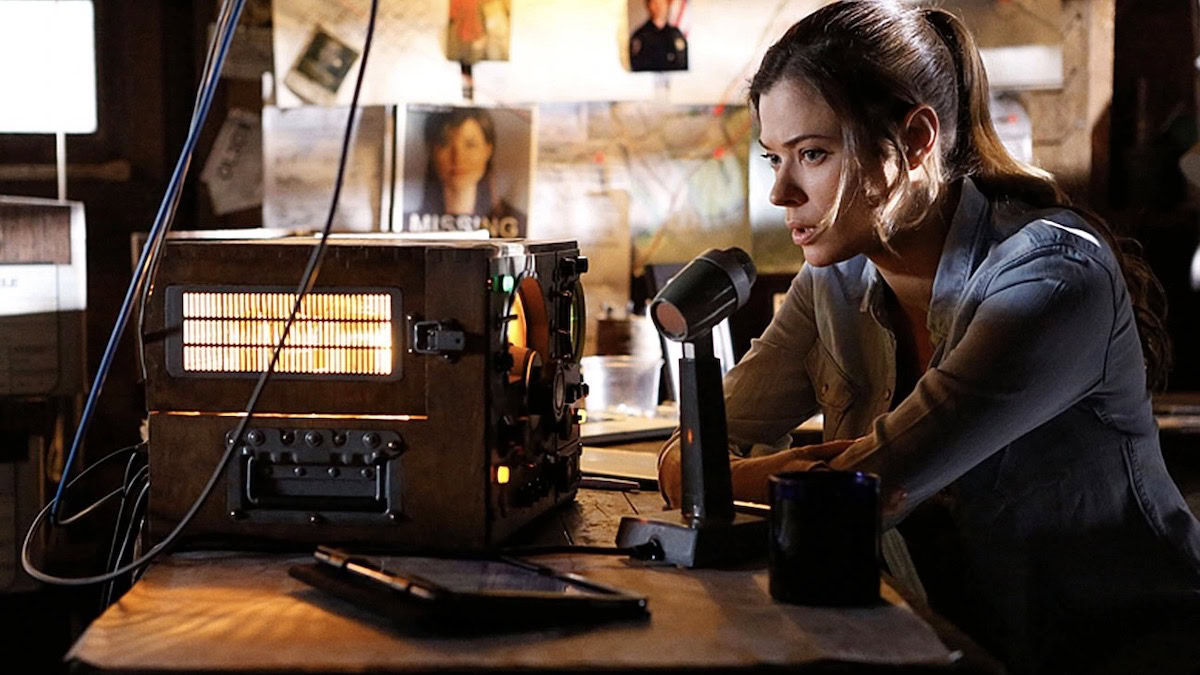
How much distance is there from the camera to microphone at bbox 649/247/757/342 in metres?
1.31

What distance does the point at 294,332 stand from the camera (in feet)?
4.50

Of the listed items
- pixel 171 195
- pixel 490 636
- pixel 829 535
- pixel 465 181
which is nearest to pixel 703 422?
pixel 829 535

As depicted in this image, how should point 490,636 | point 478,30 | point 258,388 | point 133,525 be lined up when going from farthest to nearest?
point 478,30 < point 133,525 < point 258,388 < point 490,636

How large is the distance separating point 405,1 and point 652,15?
1.60 ft

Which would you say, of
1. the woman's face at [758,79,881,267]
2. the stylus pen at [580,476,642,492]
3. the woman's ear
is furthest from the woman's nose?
the stylus pen at [580,476,642,492]

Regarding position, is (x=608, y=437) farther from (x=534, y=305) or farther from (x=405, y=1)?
(x=405, y=1)

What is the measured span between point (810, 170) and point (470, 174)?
134 centimetres

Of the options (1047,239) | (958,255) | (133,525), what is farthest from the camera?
(958,255)

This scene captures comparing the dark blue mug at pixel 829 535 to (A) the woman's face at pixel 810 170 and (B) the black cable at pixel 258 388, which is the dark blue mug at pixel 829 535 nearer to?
(B) the black cable at pixel 258 388

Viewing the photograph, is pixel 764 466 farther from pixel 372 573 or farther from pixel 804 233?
pixel 372 573

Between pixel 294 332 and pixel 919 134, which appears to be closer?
pixel 294 332

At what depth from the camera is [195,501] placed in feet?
4.59

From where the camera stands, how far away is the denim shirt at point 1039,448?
153 centimetres

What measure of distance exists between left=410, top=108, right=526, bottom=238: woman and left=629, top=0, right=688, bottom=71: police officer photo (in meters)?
0.32
